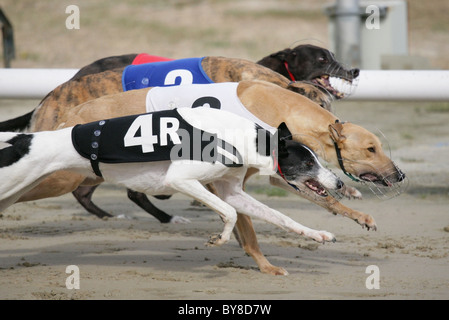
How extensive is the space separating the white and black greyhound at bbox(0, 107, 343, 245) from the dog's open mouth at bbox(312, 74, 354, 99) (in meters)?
1.47

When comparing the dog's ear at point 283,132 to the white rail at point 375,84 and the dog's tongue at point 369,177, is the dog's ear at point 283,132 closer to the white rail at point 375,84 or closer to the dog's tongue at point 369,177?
the dog's tongue at point 369,177

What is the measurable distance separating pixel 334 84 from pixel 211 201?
6.43 feet

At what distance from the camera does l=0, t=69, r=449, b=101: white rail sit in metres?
6.90

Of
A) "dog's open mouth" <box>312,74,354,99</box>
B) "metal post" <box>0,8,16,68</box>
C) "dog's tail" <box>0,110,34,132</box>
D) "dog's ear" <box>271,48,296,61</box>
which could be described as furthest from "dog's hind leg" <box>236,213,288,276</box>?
"metal post" <box>0,8,16,68</box>

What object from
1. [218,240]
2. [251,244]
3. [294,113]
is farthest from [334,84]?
[218,240]

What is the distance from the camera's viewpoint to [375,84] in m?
7.05

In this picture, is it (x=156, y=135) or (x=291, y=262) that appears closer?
(x=156, y=135)

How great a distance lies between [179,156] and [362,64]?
30.3ft

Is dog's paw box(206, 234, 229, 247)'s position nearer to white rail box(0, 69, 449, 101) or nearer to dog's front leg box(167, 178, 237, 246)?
dog's front leg box(167, 178, 237, 246)

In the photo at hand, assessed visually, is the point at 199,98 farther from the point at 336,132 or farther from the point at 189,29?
the point at 189,29

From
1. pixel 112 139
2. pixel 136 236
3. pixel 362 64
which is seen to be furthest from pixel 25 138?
pixel 362 64

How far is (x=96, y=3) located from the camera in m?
22.1

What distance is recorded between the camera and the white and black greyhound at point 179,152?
13.8ft
